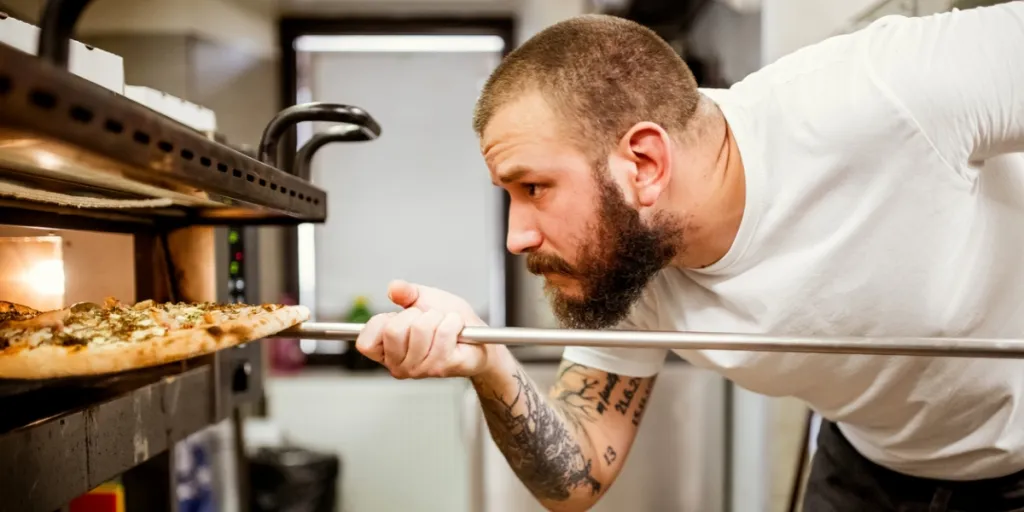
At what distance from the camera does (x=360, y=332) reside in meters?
0.65

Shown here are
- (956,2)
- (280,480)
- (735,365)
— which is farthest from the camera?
(280,480)

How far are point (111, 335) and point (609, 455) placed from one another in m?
0.66

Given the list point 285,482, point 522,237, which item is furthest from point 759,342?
point 285,482

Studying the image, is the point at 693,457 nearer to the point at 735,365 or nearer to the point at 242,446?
the point at 735,365

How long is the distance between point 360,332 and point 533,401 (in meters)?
0.28

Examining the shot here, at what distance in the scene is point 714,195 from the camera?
751mm

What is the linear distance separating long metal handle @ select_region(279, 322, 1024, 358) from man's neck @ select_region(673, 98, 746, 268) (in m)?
0.18

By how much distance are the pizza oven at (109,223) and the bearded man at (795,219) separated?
22 centimetres

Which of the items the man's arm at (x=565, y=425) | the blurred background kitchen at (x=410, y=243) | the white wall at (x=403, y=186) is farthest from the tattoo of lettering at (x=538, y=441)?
the white wall at (x=403, y=186)

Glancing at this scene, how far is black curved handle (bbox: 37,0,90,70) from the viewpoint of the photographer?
1.07 ft

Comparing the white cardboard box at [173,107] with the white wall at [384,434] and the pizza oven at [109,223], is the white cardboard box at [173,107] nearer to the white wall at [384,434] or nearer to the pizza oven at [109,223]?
the pizza oven at [109,223]

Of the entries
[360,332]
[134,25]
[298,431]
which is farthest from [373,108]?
[360,332]

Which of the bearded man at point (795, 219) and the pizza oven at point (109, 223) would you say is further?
the bearded man at point (795, 219)

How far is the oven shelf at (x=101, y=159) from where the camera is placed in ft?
0.98
